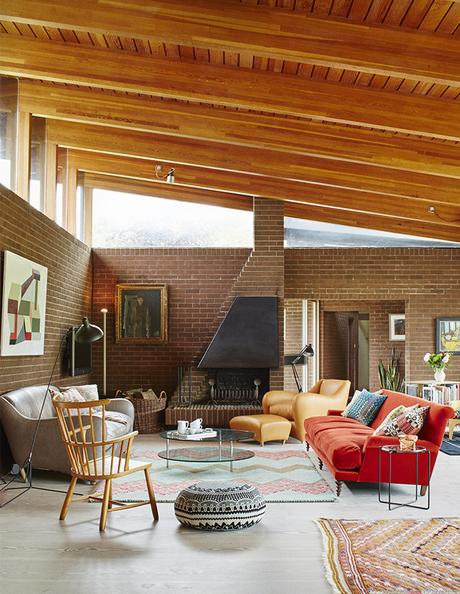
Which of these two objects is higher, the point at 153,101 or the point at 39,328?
the point at 153,101

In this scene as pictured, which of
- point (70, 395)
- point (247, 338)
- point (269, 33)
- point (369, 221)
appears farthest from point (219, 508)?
point (369, 221)

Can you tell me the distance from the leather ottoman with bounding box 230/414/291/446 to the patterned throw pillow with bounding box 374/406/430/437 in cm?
276

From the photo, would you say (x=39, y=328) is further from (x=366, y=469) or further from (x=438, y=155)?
(x=438, y=155)

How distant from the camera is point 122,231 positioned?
11.0 m

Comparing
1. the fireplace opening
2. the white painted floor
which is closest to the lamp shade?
the white painted floor

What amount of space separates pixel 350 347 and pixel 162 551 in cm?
1160

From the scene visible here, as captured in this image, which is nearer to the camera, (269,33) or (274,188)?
(269,33)

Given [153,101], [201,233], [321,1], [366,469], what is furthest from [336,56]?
[201,233]

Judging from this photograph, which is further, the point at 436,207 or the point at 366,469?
the point at 436,207

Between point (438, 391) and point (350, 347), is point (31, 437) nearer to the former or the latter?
point (438, 391)

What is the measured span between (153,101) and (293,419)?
444 centimetres

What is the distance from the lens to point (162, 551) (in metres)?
4.24

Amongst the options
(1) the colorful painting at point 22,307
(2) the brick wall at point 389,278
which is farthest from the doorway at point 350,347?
(1) the colorful painting at point 22,307

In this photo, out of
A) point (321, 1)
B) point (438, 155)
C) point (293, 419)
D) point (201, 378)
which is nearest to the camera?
point (321, 1)
